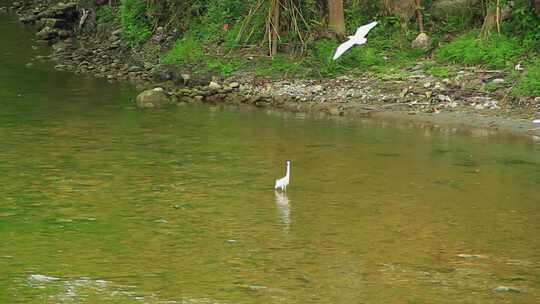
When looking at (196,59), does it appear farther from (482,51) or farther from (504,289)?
(504,289)

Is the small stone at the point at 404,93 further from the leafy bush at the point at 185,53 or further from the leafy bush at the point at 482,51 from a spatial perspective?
the leafy bush at the point at 185,53

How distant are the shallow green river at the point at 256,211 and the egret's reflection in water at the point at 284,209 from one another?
0.07ft

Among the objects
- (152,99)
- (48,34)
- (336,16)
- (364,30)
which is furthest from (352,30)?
(48,34)

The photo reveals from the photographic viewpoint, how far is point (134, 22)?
21766 mm

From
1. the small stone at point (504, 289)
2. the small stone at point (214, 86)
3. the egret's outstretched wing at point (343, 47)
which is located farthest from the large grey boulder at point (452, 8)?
the small stone at point (504, 289)

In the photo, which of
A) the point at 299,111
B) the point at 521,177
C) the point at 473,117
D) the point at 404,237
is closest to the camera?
the point at 404,237

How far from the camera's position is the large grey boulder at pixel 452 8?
17953 mm

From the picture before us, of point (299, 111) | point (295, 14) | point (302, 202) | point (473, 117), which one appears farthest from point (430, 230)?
point (295, 14)

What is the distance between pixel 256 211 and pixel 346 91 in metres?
6.35

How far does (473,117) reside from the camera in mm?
14867

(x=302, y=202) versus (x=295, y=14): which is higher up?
(x=295, y=14)

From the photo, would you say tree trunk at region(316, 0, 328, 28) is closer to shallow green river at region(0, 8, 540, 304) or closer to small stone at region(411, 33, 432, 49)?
small stone at region(411, 33, 432, 49)

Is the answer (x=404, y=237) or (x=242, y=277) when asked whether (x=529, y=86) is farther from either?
(x=242, y=277)

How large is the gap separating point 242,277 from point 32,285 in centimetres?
153
